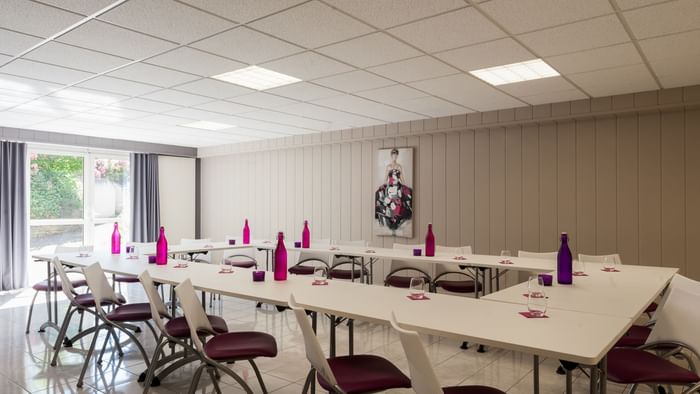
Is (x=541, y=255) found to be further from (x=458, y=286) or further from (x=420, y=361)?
(x=420, y=361)

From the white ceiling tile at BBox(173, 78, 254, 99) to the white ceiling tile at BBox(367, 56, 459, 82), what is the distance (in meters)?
1.53

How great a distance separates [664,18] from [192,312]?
11.5 ft

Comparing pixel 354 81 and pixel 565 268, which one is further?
pixel 354 81

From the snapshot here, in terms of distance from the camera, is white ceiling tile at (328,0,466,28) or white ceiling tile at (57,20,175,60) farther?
white ceiling tile at (57,20,175,60)

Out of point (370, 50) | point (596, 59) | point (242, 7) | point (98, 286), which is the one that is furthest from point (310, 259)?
point (596, 59)

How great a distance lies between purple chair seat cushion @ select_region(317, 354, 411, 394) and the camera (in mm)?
2102

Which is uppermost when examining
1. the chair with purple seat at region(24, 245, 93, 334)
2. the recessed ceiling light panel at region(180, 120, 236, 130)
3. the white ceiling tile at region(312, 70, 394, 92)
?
the white ceiling tile at region(312, 70, 394, 92)

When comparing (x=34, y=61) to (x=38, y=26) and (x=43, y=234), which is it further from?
(x=43, y=234)

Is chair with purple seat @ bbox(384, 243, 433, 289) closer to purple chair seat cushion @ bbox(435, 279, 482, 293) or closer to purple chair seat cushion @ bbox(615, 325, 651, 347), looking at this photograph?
purple chair seat cushion @ bbox(435, 279, 482, 293)

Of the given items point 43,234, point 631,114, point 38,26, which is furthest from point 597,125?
point 43,234

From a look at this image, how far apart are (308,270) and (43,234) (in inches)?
207

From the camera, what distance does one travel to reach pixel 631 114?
546 centimetres

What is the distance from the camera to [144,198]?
9.34 m

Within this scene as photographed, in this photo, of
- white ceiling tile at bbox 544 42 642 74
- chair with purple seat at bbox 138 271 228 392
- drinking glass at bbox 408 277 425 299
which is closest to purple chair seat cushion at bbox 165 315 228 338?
chair with purple seat at bbox 138 271 228 392
